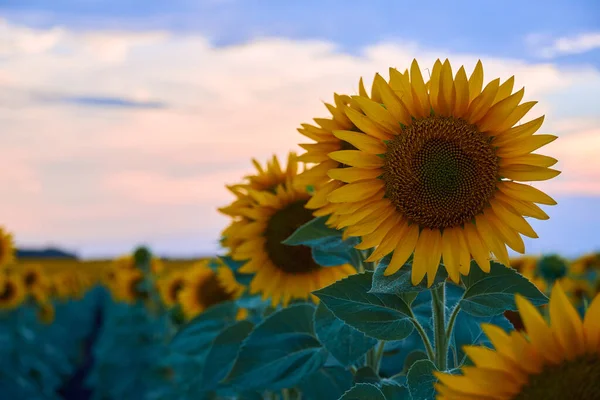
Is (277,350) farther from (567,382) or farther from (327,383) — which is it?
(567,382)

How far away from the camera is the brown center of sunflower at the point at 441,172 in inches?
62.5

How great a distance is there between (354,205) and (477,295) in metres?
0.33

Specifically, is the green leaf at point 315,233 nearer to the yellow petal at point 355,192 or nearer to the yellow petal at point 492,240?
the yellow petal at point 355,192

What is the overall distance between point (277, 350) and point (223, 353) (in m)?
0.45

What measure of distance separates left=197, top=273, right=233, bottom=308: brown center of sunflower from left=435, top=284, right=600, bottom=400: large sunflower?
3439 mm

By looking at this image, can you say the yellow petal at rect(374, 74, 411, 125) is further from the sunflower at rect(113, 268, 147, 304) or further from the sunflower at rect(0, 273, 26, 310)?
the sunflower at rect(0, 273, 26, 310)

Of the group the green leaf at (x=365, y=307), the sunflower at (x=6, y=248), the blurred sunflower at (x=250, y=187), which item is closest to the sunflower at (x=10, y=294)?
the sunflower at (x=6, y=248)

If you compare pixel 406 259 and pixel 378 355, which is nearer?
pixel 406 259

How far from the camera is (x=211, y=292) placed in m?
4.51

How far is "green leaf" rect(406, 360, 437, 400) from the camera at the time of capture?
1428mm

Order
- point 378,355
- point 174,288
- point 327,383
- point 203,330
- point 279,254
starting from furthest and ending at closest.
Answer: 1. point 174,288
2. point 203,330
3. point 279,254
4. point 327,383
5. point 378,355

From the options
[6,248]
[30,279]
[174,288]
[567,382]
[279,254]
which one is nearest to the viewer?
[567,382]

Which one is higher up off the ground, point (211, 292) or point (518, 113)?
point (518, 113)

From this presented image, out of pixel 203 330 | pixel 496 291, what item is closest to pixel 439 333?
pixel 496 291
